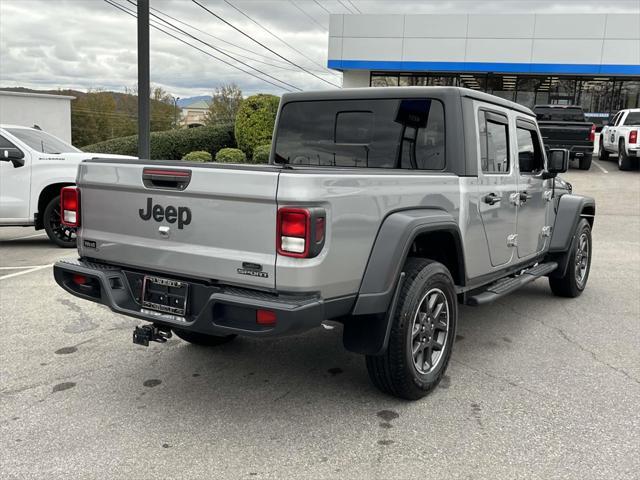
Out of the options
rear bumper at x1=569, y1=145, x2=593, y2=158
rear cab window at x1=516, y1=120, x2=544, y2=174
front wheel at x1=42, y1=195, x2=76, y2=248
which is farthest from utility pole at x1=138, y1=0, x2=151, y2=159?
rear bumper at x1=569, y1=145, x2=593, y2=158

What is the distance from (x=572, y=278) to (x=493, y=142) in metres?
2.40

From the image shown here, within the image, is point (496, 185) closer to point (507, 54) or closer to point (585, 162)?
point (585, 162)

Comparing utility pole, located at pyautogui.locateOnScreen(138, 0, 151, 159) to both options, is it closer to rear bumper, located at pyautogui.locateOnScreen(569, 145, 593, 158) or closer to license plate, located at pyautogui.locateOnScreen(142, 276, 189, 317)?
license plate, located at pyautogui.locateOnScreen(142, 276, 189, 317)

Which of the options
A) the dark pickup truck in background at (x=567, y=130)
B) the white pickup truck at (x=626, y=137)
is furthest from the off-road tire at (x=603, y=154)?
the dark pickup truck in background at (x=567, y=130)

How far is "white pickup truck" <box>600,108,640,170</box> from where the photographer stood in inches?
714

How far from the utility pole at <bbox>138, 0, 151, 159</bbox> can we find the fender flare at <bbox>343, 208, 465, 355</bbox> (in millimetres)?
7812

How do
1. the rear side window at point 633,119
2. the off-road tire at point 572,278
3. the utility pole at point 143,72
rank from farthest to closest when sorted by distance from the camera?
the rear side window at point 633,119 → the utility pole at point 143,72 → the off-road tire at point 572,278

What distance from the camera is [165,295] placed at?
3.36 m

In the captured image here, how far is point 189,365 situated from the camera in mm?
4293

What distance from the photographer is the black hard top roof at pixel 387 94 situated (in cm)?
419

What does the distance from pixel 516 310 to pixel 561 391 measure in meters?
2.09

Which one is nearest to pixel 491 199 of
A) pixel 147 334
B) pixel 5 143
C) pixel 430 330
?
pixel 430 330

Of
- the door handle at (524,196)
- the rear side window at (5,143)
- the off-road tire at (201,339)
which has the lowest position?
the off-road tire at (201,339)

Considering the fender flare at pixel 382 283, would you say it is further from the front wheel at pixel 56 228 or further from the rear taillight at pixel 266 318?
the front wheel at pixel 56 228
